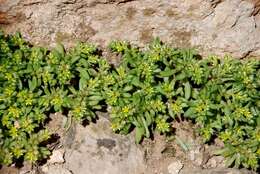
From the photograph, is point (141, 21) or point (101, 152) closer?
point (101, 152)

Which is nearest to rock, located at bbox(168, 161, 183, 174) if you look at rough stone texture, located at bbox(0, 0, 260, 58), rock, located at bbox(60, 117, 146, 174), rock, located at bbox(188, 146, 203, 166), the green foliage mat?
rock, located at bbox(188, 146, 203, 166)

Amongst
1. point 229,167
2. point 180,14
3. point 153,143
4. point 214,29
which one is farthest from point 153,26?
point 229,167

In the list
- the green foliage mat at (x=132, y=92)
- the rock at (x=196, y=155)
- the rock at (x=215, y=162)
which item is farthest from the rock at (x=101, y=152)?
the rock at (x=215, y=162)

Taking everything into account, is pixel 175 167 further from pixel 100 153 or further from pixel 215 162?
pixel 100 153

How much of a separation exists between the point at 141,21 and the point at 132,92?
733 millimetres

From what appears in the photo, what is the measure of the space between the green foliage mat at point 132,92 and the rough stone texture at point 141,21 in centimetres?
14

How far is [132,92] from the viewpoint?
16.9ft

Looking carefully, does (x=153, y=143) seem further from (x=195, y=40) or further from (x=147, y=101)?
(x=195, y=40)


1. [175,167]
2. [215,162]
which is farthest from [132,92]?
[215,162]

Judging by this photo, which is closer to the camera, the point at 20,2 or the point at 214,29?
the point at 20,2

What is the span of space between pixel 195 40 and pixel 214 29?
23 centimetres

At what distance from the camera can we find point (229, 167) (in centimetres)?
514

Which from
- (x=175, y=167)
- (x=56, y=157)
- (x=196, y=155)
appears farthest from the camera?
(x=196, y=155)

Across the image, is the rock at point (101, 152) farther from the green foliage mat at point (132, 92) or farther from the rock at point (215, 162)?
the rock at point (215, 162)
